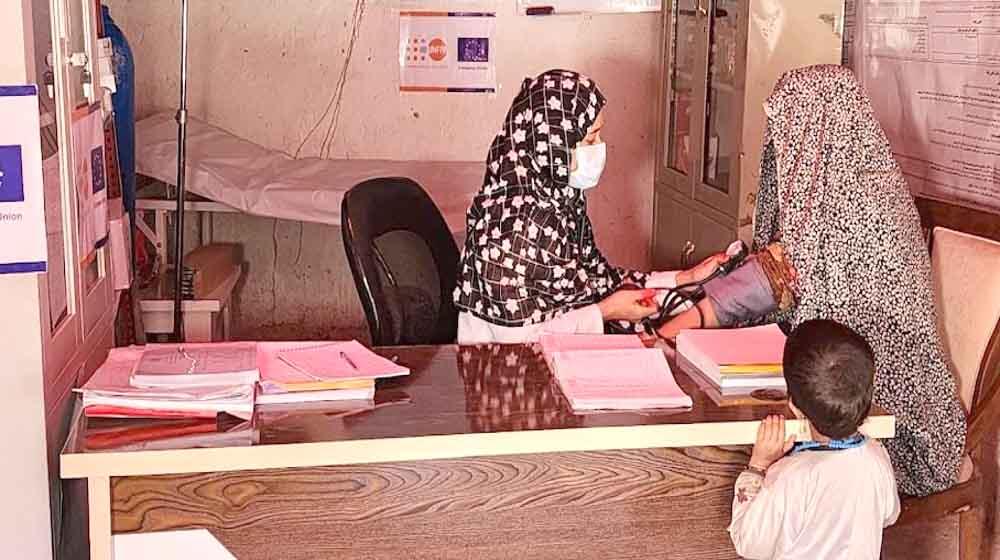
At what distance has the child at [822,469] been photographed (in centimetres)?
177

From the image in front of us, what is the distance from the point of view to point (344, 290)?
4.48 metres

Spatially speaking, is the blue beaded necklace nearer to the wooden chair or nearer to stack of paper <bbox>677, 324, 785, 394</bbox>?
stack of paper <bbox>677, 324, 785, 394</bbox>

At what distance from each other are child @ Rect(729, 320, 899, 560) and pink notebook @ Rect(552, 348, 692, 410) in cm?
16

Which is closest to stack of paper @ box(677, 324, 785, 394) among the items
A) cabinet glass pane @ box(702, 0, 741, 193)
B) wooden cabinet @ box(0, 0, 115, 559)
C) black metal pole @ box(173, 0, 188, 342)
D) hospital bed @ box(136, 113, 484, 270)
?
wooden cabinet @ box(0, 0, 115, 559)

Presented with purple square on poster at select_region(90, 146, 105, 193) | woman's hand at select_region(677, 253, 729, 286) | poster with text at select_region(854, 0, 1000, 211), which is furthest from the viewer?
poster with text at select_region(854, 0, 1000, 211)

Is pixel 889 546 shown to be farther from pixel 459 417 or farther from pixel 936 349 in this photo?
pixel 459 417

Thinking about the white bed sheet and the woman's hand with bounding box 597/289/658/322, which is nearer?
the woman's hand with bounding box 597/289/658/322

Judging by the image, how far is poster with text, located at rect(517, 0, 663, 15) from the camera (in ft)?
13.9

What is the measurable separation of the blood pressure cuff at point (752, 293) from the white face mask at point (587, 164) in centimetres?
33

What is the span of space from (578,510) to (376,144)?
264cm

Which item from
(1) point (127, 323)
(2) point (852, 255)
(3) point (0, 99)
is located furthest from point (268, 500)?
(1) point (127, 323)

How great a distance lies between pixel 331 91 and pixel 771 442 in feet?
9.12

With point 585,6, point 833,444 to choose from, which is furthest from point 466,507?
Answer: point 585,6

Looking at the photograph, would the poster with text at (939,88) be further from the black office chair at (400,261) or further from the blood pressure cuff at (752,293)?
the black office chair at (400,261)
